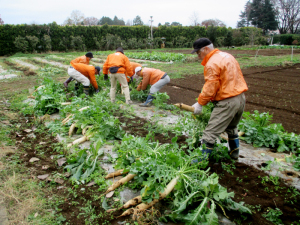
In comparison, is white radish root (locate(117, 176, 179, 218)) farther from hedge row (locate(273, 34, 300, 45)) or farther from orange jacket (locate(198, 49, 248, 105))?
hedge row (locate(273, 34, 300, 45))

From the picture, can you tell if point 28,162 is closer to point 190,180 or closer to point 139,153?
point 139,153

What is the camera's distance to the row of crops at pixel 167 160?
7.26 ft

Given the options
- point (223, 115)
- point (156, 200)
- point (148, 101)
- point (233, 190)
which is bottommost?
point (233, 190)

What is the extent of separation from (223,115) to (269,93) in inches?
231

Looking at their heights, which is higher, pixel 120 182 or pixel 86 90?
pixel 86 90

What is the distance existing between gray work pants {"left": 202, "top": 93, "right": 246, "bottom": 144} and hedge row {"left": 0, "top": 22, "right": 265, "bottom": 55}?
24013 millimetres

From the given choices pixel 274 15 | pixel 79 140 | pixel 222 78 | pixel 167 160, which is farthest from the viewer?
pixel 274 15

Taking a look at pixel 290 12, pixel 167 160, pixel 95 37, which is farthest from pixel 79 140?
pixel 290 12

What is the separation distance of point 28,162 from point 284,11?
68542mm

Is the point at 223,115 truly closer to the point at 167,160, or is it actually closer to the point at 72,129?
the point at 167,160

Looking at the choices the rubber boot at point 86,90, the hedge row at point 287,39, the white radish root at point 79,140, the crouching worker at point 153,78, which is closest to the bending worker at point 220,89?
the white radish root at point 79,140

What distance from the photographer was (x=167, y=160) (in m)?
2.46

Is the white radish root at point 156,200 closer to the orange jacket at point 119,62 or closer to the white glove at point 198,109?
the white glove at point 198,109

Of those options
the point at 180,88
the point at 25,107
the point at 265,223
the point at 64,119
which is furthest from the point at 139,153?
the point at 180,88
